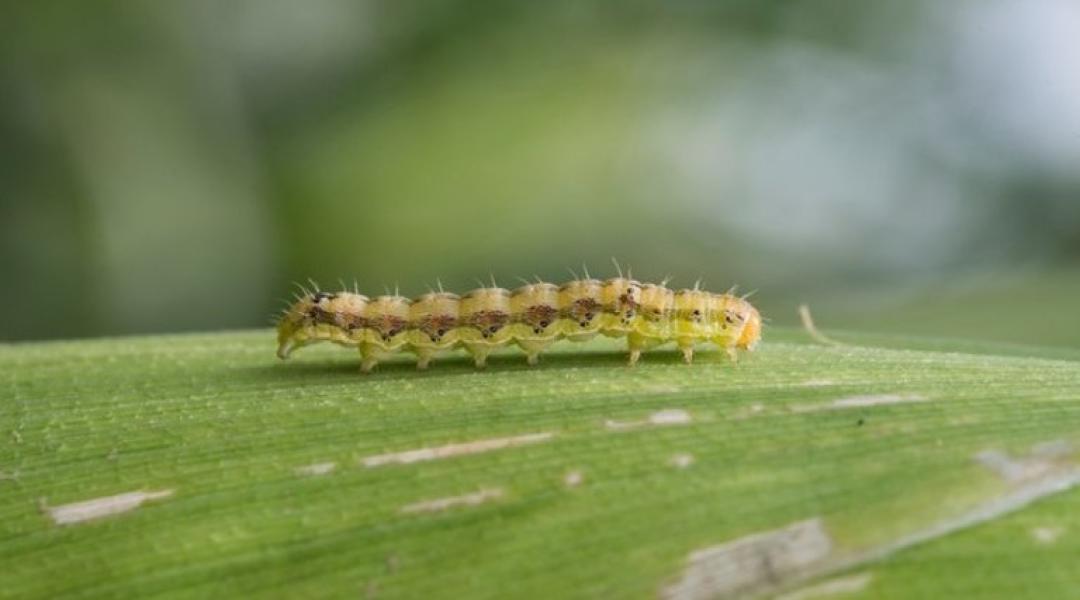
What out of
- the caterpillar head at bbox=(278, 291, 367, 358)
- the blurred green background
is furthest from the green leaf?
the blurred green background

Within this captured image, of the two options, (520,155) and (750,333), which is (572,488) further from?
(520,155)

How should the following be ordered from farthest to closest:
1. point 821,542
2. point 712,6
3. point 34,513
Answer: point 712,6
point 34,513
point 821,542

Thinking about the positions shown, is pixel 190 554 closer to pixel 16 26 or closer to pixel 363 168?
pixel 363 168

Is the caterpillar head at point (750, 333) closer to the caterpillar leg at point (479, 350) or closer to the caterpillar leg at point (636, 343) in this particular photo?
the caterpillar leg at point (636, 343)

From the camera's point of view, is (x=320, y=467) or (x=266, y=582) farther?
(x=320, y=467)

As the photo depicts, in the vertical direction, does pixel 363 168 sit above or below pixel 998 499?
above

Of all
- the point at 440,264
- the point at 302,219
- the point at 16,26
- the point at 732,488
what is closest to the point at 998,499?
the point at 732,488

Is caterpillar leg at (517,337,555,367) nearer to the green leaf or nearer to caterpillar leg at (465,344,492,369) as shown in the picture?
caterpillar leg at (465,344,492,369)
